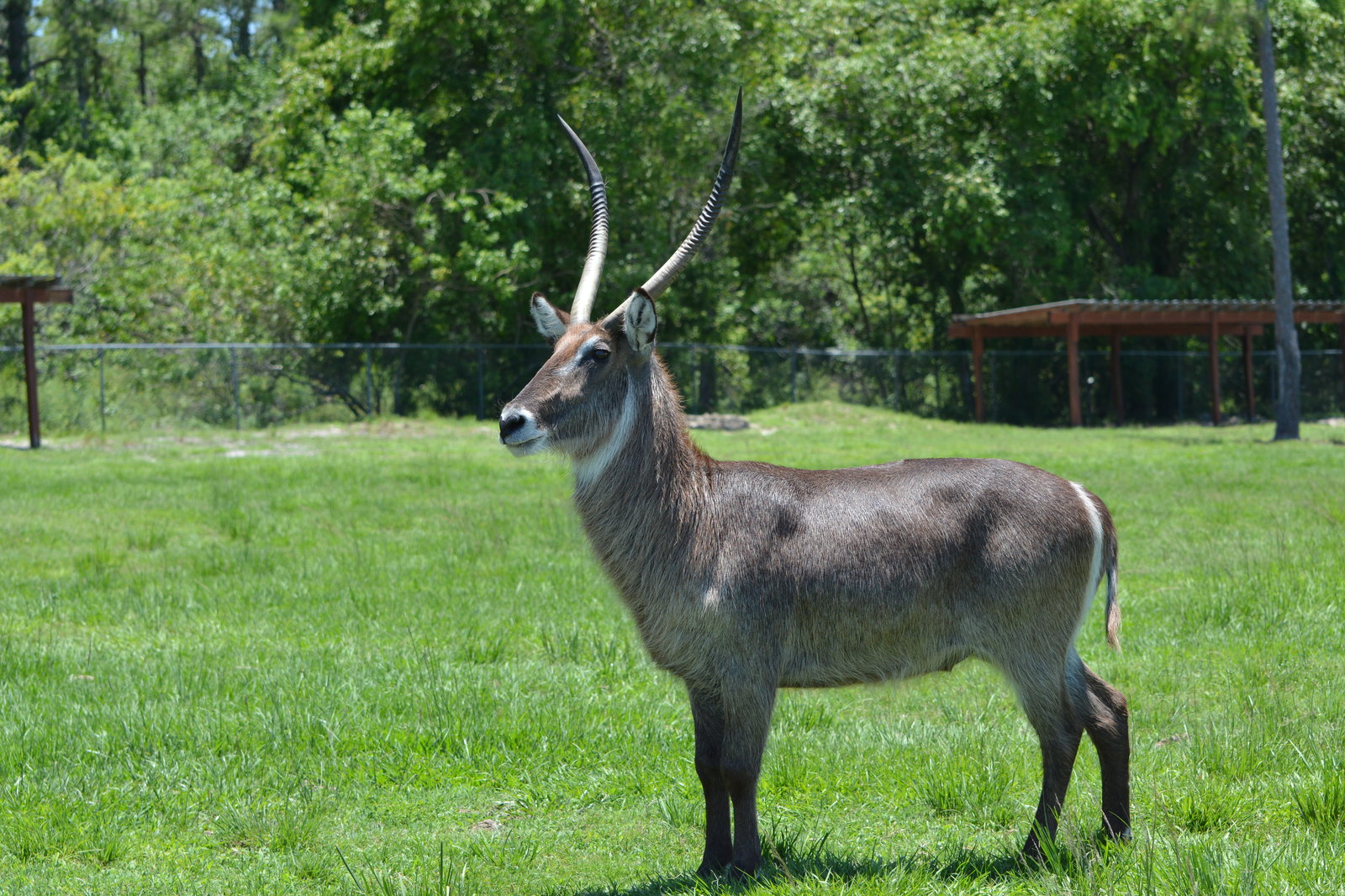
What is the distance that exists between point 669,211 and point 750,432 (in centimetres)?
663

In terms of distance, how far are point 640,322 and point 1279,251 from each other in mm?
21733

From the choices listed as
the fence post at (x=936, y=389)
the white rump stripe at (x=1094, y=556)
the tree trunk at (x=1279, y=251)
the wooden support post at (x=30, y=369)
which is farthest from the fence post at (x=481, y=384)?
the white rump stripe at (x=1094, y=556)

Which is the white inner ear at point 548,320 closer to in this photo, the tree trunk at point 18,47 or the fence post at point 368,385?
the fence post at point 368,385

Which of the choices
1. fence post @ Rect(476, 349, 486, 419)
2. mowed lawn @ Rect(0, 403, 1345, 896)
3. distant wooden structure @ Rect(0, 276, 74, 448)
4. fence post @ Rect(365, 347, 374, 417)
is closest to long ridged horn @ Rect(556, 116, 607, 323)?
mowed lawn @ Rect(0, 403, 1345, 896)

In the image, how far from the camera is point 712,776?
4078mm

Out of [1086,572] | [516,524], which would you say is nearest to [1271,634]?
[1086,572]

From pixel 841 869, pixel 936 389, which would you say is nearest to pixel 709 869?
pixel 841 869

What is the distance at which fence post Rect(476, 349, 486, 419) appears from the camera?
2547 centimetres

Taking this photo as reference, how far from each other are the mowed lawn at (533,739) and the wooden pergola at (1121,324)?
16373mm

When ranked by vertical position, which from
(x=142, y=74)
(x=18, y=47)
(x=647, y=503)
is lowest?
(x=647, y=503)

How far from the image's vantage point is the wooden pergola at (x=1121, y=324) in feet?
85.1

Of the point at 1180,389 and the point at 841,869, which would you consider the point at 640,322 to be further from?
the point at 1180,389

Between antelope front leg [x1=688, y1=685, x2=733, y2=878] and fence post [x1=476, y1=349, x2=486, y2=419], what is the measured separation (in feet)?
71.2

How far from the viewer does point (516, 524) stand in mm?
11234
